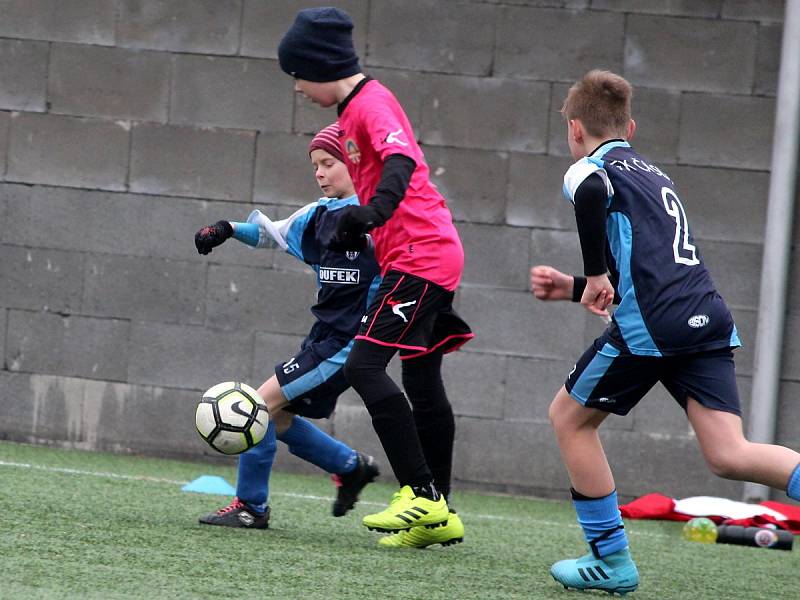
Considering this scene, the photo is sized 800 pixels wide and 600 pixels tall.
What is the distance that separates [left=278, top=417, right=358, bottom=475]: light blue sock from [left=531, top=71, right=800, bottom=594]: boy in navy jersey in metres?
1.11

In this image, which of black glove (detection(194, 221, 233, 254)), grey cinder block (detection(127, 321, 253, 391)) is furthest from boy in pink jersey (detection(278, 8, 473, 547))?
grey cinder block (detection(127, 321, 253, 391))

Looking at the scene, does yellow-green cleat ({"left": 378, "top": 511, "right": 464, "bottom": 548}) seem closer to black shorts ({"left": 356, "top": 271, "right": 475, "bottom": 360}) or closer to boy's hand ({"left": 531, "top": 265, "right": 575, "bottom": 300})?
black shorts ({"left": 356, "top": 271, "right": 475, "bottom": 360})

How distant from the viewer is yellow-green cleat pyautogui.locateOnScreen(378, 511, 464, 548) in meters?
4.05

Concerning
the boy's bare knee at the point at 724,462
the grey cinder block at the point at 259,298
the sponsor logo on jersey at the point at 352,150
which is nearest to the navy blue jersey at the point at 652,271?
the boy's bare knee at the point at 724,462

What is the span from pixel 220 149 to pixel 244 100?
288 millimetres

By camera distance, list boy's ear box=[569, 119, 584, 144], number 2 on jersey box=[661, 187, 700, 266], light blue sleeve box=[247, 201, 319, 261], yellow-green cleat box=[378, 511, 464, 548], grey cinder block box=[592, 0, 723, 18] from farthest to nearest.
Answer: grey cinder block box=[592, 0, 723, 18]
light blue sleeve box=[247, 201, 319, 261]
yellow-green cleat box=[378, 511, 464, 548]
boy's ear box=[569, 119, 584, 144]
number 2 on jersey box=[661, 187, 700, 266]

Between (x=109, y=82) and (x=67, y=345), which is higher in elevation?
(x=109, y=82)

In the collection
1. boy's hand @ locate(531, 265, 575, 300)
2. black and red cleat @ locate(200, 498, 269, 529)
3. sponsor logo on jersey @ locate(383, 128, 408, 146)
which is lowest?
black and red cleat @ locate(200, 498, 269, 529)

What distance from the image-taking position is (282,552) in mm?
3709

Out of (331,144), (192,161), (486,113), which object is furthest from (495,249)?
(331,144)

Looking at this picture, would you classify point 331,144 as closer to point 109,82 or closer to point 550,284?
point 550,284

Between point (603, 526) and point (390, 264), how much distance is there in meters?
1.09

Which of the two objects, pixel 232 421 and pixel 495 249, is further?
pixel 495 249

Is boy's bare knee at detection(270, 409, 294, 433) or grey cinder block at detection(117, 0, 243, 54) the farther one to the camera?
grey cinder block at detection(117, 0, 243, 54)
